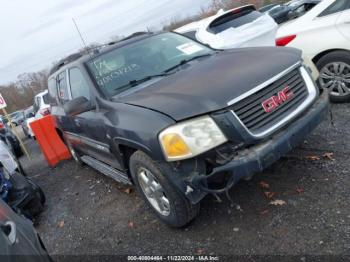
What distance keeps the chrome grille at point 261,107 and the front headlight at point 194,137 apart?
248 mm

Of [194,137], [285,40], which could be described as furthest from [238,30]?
[194,137]

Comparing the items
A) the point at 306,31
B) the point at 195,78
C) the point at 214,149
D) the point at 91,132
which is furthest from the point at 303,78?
the point at 91,132

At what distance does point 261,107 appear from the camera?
9.92 ft

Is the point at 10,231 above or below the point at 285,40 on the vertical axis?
above

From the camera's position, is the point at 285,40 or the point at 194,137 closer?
the point at 194,137

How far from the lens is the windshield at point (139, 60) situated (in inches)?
159

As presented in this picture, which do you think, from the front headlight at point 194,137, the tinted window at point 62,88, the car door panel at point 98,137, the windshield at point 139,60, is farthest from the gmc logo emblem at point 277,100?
the tinted window at point 62,88

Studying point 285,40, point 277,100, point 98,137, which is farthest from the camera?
point 285,40

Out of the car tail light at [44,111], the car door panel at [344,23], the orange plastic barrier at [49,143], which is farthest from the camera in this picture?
the car tail light at [44,111]

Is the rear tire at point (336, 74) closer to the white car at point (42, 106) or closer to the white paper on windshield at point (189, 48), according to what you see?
the white paper on windshield at point (189, 48)

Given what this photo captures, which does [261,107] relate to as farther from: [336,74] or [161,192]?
[336,74]

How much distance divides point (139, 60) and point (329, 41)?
2.73 meters

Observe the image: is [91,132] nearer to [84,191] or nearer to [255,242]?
[84,191]

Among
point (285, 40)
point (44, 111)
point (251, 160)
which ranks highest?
point (285, 40)
